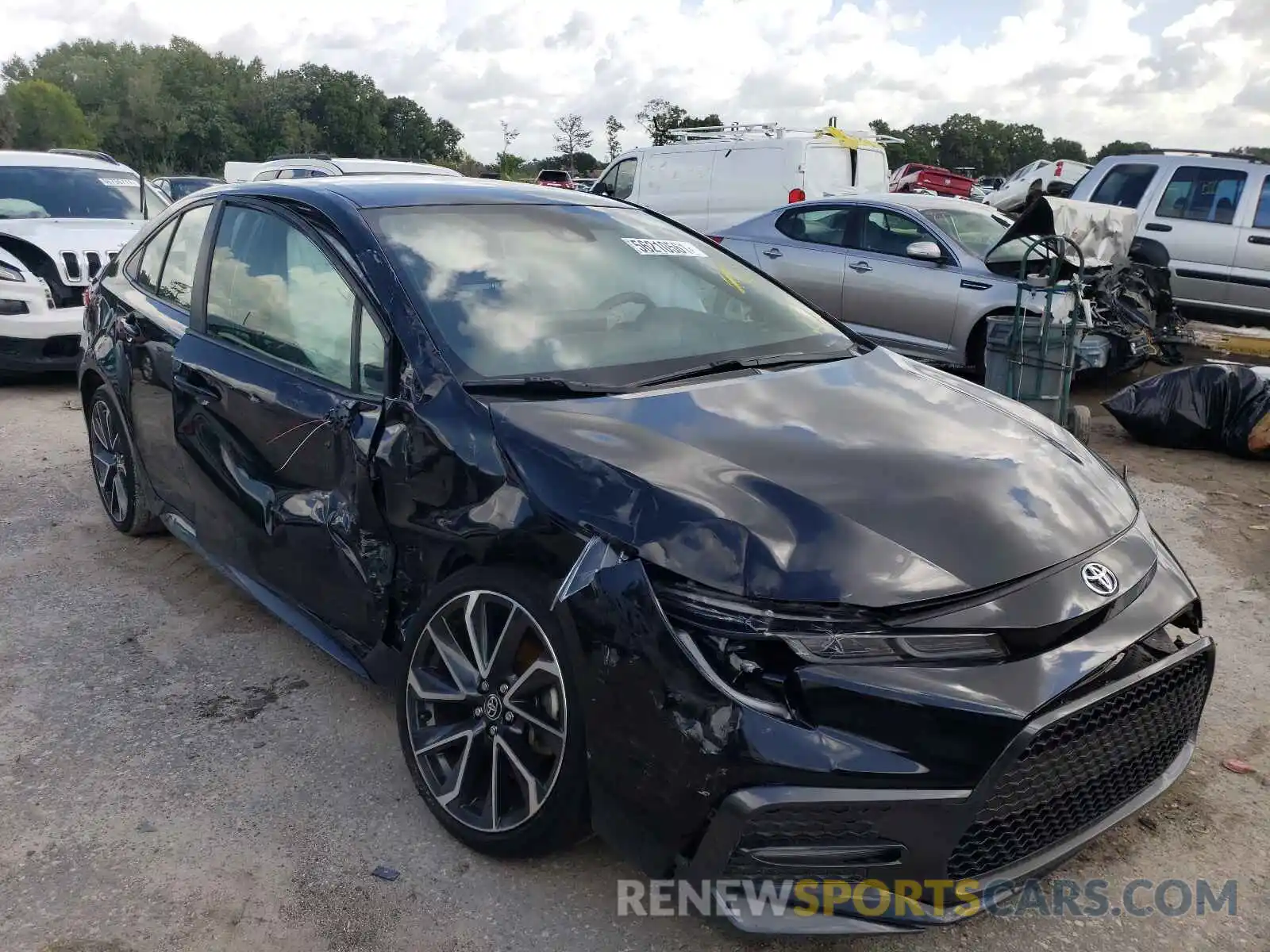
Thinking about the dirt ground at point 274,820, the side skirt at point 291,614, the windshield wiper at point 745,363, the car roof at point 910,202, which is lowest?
the dirt ground at point 274,820

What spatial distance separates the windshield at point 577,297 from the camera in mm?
2930

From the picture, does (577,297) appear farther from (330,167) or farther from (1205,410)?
(330,167)

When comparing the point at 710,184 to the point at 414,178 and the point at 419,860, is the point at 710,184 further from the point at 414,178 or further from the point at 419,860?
the point at 419,860

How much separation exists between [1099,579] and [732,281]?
1.81 m

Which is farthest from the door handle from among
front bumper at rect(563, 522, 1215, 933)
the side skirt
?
front bumper at rect(563, 522, 1215, 933)

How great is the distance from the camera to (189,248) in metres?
4.08

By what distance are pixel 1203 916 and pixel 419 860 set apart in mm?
1894

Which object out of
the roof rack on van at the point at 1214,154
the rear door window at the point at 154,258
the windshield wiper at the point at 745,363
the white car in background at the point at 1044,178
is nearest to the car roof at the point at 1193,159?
the roof rack on van at the point at 1214,154

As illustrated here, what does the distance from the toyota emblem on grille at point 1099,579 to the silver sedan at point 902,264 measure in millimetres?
6147

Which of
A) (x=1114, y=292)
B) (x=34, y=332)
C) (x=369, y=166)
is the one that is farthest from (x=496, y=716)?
(x=369, y=166)

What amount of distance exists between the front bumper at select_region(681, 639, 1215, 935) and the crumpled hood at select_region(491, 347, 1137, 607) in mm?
352

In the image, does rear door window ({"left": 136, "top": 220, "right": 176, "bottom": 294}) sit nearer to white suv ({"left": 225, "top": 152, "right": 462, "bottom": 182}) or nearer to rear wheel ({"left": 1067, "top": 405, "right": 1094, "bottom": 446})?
rear wheel ({"left": 1067, "top": 405, "right": 1094, "bottom": 446})

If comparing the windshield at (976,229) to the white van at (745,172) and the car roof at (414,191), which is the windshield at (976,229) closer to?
the white van at (745,172)

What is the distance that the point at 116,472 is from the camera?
15.6 ft
